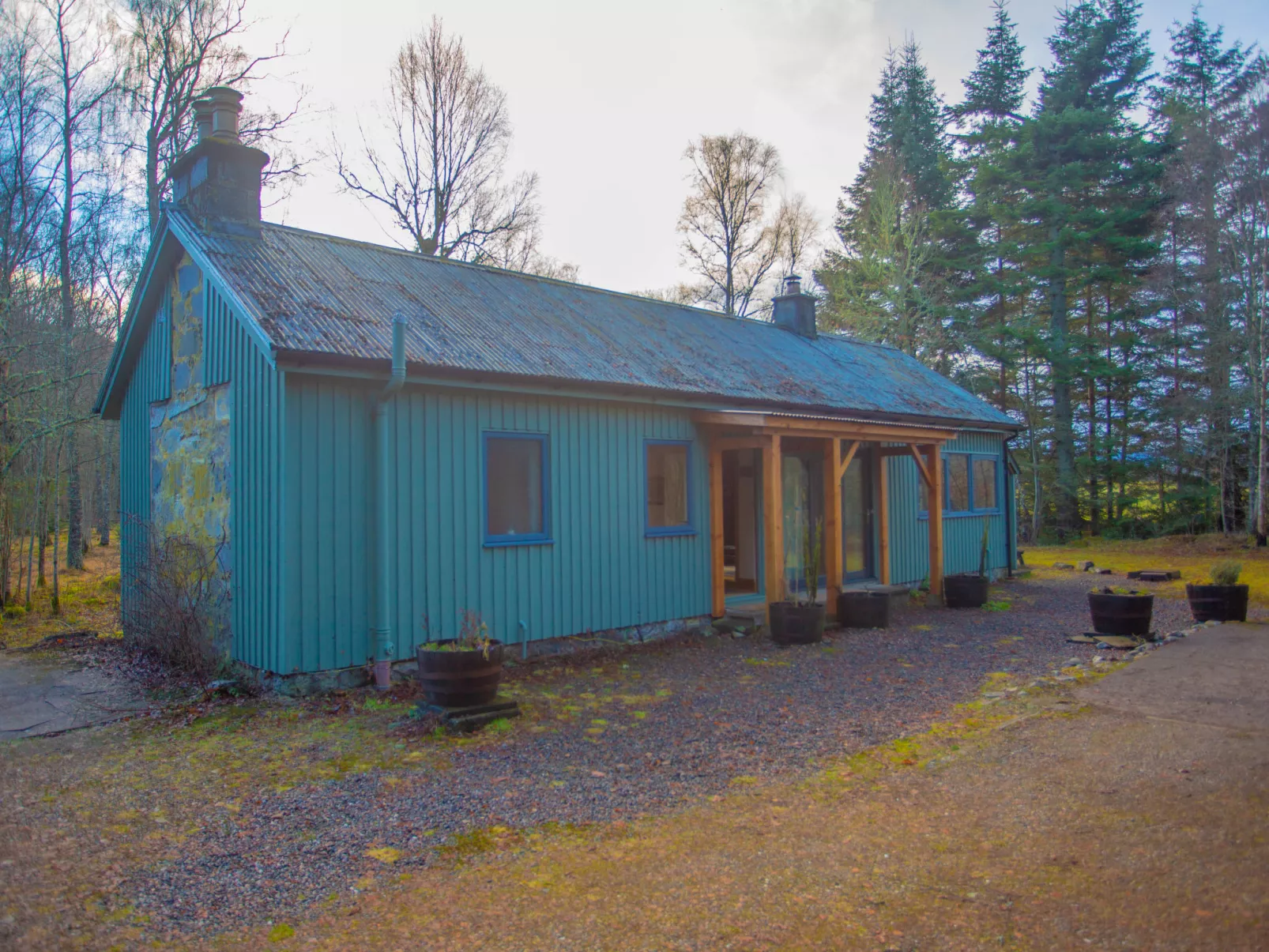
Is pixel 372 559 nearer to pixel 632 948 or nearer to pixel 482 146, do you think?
pixel 632 948

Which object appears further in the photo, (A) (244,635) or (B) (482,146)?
(B) (482,146)

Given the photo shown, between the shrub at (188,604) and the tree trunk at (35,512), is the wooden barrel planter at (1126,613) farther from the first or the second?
the tree trunk at (35,512)

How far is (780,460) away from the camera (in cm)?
1088

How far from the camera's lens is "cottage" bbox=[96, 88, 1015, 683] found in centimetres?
726

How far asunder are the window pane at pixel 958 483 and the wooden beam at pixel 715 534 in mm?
6534

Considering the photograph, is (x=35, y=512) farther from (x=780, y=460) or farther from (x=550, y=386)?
(x=780, y=460)

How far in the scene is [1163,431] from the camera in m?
23.8

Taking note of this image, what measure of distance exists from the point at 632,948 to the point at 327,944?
114cm

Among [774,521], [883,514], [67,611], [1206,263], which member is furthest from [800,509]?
[1206,263]

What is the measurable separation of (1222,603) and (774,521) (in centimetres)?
574

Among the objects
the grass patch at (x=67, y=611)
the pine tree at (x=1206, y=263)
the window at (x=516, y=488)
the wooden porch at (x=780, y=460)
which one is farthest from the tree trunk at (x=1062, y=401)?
the grass patch at (x=67, y=611)

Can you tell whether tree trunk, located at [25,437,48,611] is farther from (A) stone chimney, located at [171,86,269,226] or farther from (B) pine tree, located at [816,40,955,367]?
(B) pine tree, located at [816,40,955,367]

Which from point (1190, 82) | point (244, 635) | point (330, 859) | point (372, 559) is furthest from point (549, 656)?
point (1190, 82)

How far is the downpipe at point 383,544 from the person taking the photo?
733 cm
